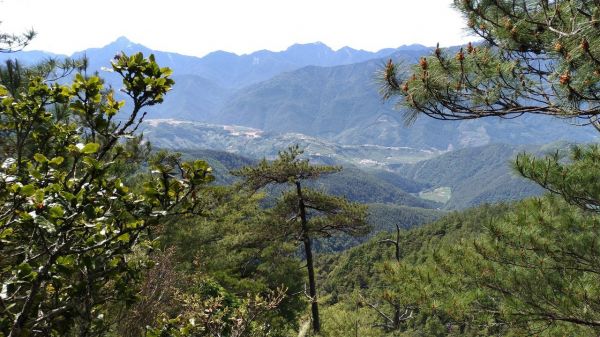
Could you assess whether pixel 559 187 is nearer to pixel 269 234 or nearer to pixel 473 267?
pixel 473 267

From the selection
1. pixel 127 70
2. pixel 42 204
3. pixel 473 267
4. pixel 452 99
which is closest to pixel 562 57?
pixel 452 99

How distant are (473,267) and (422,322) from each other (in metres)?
70.6

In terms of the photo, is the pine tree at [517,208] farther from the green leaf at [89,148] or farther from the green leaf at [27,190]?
the green leaf at [27,190]

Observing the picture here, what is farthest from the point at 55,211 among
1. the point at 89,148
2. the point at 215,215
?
the point at 215,215

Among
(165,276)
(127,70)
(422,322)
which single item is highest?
(127,70)

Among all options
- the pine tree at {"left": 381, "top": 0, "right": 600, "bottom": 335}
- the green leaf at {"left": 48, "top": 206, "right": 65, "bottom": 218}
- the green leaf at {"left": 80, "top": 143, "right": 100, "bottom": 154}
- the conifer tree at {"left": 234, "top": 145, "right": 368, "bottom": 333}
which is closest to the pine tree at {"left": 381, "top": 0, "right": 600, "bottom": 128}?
the pine tree at {"left": 381, "top": 0, "right": 600, "bottom": 335}

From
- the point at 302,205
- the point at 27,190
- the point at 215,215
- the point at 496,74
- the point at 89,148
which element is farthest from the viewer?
the point at 302,205

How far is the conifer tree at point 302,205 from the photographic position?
15.3 m

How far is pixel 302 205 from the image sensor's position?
16422 mm

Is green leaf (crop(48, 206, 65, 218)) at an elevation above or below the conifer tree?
above

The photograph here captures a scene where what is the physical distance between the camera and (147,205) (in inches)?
87.8

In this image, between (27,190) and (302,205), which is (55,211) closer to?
(27,190)

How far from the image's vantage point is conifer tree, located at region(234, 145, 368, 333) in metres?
15.3

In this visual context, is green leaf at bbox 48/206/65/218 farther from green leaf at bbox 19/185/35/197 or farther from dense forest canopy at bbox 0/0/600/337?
green leaf at bbox 19/185/35/197
